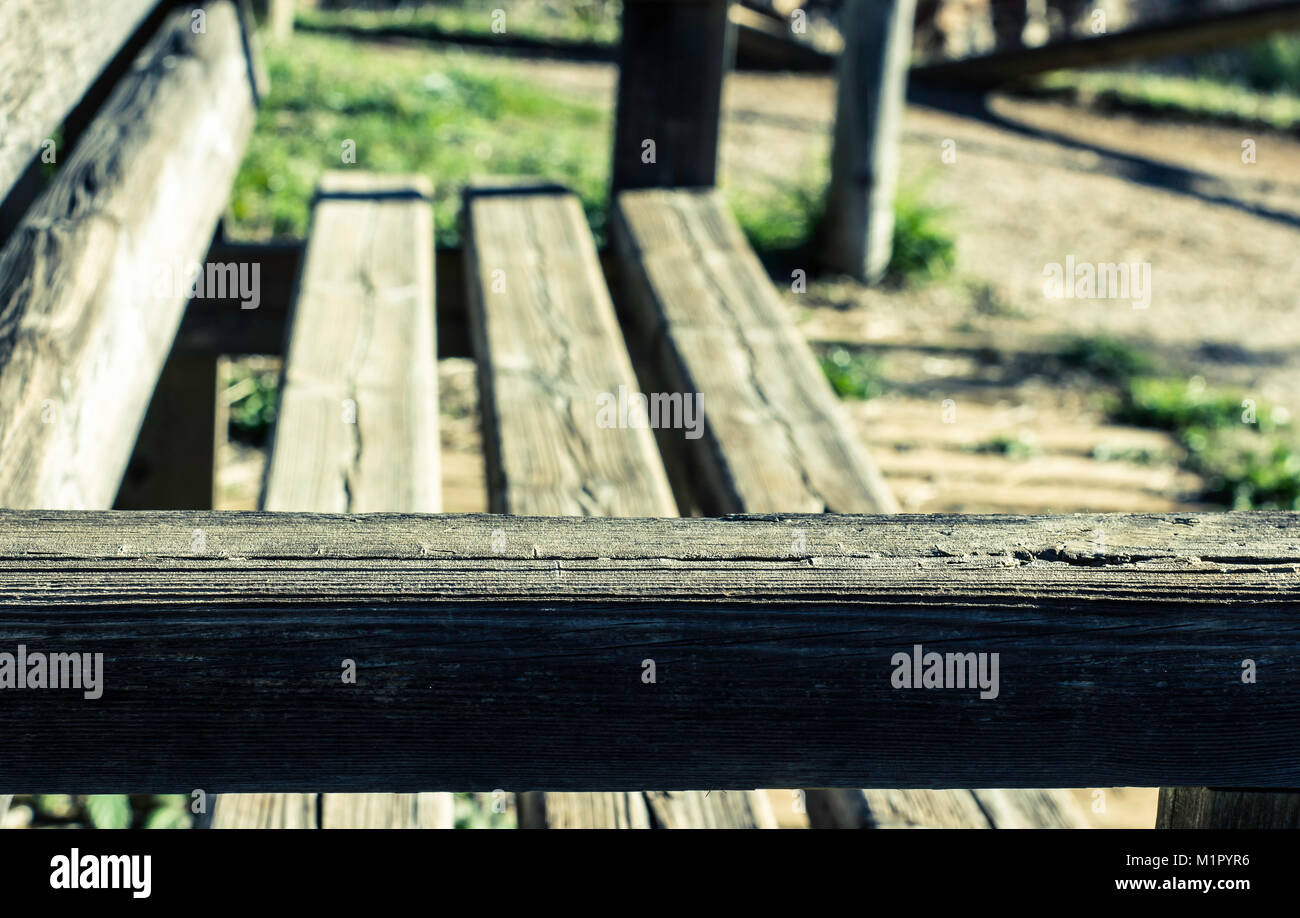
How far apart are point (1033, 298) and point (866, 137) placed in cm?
121

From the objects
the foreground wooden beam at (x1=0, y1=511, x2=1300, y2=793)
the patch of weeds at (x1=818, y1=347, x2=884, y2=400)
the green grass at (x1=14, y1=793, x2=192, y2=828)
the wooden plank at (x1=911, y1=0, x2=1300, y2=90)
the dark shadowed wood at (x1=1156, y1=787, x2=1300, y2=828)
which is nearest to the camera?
the foreground wooden beam at (x1=0, y1=511, x2=1300, y2=793)

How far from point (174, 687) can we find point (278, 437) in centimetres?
122

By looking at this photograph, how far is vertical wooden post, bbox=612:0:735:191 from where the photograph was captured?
3344mm

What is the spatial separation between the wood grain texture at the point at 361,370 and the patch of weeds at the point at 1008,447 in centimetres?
242

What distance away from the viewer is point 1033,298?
261 inches

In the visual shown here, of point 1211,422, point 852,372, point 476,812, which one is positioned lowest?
point 476,812

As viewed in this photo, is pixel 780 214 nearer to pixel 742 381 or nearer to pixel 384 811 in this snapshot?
pixel 742 381

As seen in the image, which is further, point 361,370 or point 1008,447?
point 1008,447

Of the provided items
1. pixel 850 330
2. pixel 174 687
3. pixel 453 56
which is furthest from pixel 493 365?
pixel 453 56

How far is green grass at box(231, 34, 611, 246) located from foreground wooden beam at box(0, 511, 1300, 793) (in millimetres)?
4967

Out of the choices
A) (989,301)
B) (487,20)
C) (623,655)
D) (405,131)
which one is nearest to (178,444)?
(623,655)

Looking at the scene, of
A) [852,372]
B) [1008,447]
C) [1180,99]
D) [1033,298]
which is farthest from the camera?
[1180,99]

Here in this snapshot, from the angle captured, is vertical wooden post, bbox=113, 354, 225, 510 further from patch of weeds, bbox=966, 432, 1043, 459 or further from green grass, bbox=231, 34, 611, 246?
patch of weeds, bbox=966, 432, 1043, 459

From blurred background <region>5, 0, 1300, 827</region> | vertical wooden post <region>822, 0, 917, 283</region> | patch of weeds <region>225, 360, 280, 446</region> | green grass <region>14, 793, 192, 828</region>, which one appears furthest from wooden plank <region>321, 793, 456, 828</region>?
vertical wooden post <region>822, 0, 917, 283</region>
